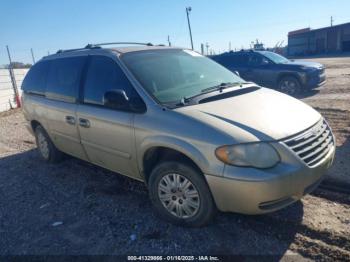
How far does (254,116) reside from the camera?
326 cm

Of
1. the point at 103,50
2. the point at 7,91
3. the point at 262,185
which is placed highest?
the point at 103,50

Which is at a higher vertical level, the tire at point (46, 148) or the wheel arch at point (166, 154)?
the wheel arch at point (166, 154)

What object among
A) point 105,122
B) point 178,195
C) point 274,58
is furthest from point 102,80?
point 274,58

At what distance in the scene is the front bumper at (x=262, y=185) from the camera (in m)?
2.88

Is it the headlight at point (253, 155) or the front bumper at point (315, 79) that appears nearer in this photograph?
the headlight at point (253, 155)

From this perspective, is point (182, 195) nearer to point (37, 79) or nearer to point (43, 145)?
point (43, 145)

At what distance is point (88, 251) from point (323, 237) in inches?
91.8

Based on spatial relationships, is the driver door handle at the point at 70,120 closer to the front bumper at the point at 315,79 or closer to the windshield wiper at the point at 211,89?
the windshield wiper at the point at 211,89

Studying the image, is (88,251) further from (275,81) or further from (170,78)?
(275,81)

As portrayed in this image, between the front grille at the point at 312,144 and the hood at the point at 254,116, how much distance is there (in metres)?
0.06

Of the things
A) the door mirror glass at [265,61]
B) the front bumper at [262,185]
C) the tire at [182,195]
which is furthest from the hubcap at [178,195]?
the door mirror glass at [265,61]

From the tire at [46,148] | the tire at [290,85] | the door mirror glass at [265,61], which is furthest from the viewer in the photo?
the door mirror glass at [265,61]

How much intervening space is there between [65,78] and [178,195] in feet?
8.68

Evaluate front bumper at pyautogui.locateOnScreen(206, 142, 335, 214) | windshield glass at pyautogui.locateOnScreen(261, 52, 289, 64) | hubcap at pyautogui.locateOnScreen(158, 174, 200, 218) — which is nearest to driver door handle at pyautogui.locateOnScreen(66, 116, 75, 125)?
hubcap at pyautogui.locateOnScreen(158, 174, 200, 218)
